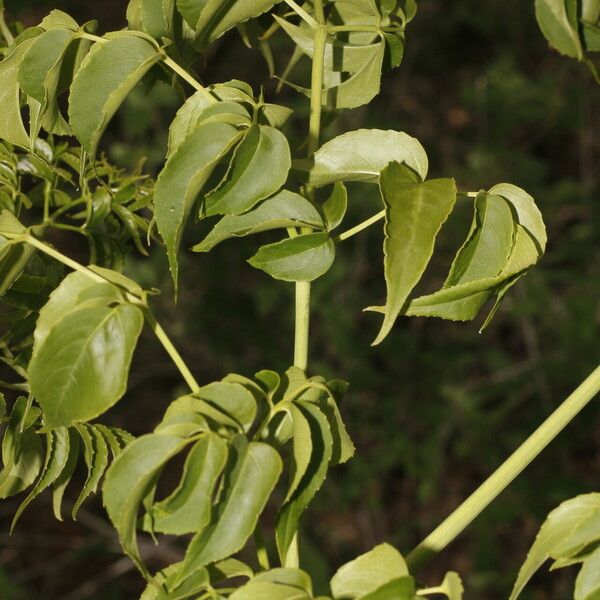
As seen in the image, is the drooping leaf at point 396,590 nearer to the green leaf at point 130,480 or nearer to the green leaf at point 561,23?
the green leaf at point 130,480

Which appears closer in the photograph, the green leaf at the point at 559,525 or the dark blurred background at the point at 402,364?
the green leaf at the point at 559,525

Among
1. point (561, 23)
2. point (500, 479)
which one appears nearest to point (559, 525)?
point (500, 479)

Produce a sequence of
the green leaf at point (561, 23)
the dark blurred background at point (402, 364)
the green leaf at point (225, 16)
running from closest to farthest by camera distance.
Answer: the green leaf at point (225, 16), the green leaf at point (561, 23), the dark blurred background at point (402, 364)

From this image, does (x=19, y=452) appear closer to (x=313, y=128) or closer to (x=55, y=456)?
(x=55, y=456)

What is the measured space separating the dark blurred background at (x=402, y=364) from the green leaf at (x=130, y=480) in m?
1.65

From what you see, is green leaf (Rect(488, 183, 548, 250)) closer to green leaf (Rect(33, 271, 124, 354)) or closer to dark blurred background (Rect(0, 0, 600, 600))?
green leaf (Rect(33, 271, 124, 354))

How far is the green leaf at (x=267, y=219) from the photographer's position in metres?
0.55

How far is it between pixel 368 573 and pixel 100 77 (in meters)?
0.33

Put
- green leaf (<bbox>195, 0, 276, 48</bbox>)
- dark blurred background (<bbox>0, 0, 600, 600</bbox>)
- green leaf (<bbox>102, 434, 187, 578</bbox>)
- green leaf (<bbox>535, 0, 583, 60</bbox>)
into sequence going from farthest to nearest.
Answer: dark blurred background (<bbox>0, 0, 600, 600</bbox>), green leaf (<bbox>535, 0, 583, 60</bbox>), green leaf (<bbox>195, 0, 276, 48</bbox>), green leaf (<bbox>102, 434, 187, 578</bbox>)

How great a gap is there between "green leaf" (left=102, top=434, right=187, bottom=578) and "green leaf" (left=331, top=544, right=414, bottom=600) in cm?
13

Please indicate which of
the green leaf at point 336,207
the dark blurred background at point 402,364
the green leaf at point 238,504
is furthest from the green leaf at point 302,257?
the dark blurred background at point 402,364

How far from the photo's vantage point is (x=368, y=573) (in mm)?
542

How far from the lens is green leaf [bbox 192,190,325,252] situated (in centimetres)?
55

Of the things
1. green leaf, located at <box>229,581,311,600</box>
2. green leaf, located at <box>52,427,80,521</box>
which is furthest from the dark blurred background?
green leaf, located at <box>229,581,311,600</box>
